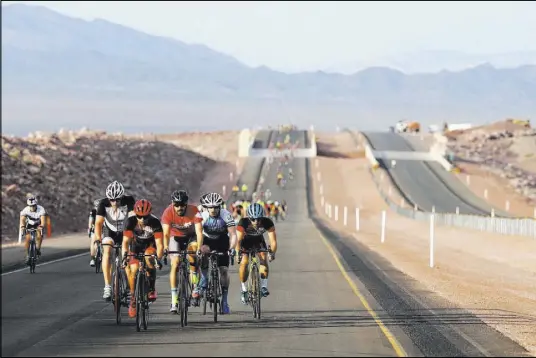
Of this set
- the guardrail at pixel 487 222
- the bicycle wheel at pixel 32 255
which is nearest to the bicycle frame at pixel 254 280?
the bicycle wheel at pixel 32 255

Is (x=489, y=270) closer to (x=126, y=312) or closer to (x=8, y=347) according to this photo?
(x=126, y=312)

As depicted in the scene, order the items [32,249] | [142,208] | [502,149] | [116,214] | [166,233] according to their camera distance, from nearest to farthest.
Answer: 1. [142,208]
2. [166,233]
3. [116,214]
4. [32,249]
5. [502,149]

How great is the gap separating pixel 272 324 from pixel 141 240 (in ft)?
7.87

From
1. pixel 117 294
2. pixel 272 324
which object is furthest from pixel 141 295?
pixel 272 324

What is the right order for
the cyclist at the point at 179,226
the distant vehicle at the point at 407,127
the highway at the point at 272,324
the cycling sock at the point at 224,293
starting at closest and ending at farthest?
the highway at the point at 272,324, the cyclist at the point at 179,226, the cycling sock at the point at 224,293, the distant vehicle at the point at 407,127

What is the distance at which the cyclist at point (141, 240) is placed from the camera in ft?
55.8

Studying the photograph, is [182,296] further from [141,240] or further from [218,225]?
[218,225]

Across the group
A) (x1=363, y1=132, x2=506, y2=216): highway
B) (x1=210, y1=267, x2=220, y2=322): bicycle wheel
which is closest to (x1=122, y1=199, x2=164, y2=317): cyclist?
(x1=210, y1=267, x2=220, y2=322): bicycle wheel

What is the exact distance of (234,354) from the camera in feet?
45.7

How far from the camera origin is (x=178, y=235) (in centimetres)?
1789

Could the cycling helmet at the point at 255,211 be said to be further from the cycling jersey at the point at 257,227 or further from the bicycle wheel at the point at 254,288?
the bicycle wheel at the point at 254,288

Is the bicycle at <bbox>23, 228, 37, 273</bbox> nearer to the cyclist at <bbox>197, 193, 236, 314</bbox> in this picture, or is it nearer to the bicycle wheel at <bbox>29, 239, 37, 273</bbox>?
the bicycle wheel at <bbox>29, 239, 37, 273</bbox>

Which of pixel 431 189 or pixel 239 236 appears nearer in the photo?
pixel 239 236

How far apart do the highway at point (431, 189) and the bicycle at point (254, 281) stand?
2542 inches
